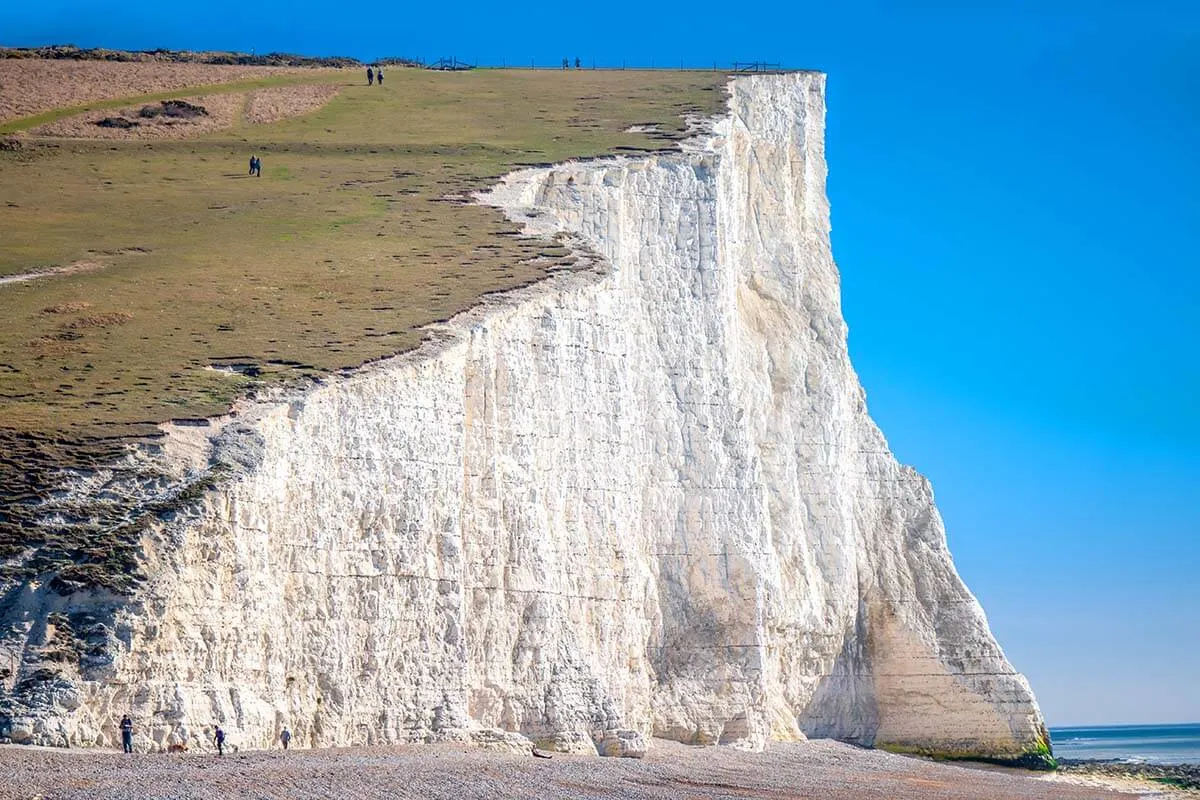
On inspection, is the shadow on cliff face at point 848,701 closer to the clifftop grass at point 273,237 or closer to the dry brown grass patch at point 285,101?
the clifftop grass at point 273,237

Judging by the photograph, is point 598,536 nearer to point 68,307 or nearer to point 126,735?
point 68,307

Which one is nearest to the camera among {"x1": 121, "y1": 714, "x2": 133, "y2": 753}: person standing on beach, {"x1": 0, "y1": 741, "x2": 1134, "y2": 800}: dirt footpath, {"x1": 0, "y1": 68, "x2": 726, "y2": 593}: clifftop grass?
{"x1": 0, "y1": 741, "x2": 1134, "y2": 800}: dirt footpath

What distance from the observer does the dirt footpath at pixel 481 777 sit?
2366 cm

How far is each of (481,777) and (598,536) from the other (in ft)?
38.9

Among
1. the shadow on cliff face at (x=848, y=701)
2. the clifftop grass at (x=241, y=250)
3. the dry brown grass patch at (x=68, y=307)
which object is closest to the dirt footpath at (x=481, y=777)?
the clifftop grass at (x=241, y=250)

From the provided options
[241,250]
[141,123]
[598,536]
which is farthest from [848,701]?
[141,123]

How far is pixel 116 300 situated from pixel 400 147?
20952 mm

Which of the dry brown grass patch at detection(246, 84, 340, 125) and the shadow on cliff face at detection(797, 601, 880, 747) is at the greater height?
the dry brown grass patch at detection(246, 84, 340, 125)

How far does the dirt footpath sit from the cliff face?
1114 millimetres

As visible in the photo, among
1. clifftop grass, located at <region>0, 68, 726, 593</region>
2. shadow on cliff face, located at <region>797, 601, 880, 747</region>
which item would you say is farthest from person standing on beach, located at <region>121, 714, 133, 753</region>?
shadow on cliff face, located at <region>797, 601, 880, 747</region>

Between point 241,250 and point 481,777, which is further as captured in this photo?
point 241,250

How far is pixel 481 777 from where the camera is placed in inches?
1118

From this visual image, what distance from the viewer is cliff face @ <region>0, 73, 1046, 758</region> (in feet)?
94.8

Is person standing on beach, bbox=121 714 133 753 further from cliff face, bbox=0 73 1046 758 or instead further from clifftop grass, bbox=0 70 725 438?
clifftop grass, bbox=0 70 725 438
